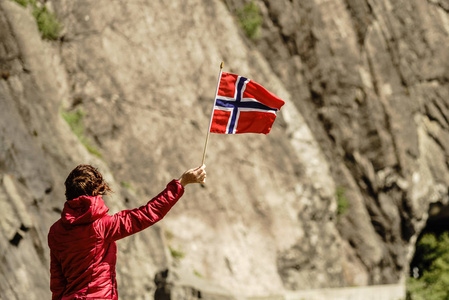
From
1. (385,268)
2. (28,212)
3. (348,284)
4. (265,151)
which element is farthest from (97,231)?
(385,268)

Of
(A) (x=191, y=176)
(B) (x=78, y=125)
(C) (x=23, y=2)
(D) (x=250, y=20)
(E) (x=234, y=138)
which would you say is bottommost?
(E) (x=234, y=138)

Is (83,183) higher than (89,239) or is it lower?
higher

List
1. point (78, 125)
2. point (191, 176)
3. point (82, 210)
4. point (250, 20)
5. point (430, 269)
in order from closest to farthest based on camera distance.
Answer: point (82, 210) → point (191, 176) → point (78, 125) → point (250, 20) → point (430, 269)

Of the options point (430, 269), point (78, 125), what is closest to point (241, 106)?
point (78, 125)

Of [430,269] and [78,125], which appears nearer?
[78,125]

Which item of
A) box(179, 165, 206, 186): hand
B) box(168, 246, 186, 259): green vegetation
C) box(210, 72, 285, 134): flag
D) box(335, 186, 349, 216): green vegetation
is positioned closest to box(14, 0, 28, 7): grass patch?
box(168, 246, 186, 259): green vegetation

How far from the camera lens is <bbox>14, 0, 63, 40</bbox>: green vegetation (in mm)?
11430

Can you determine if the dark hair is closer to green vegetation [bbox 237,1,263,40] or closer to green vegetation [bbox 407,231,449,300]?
green vegetation [bbox 237,1,263,40]

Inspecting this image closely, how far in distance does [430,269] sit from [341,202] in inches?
262

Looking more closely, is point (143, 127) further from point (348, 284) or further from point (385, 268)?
point (385, 268)

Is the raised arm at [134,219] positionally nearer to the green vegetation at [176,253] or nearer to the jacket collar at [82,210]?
the jacket collar at [82,210]

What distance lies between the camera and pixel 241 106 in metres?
5.46

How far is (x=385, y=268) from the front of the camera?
1691 centimetres

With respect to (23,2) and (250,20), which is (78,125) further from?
(250,20)
